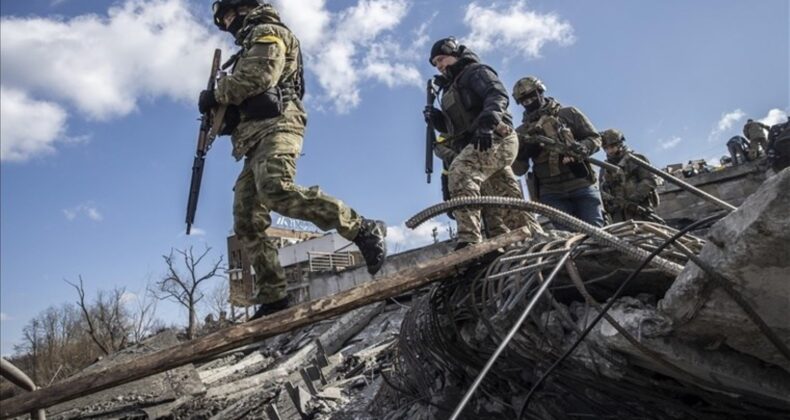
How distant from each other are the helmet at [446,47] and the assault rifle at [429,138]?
1.51 ft

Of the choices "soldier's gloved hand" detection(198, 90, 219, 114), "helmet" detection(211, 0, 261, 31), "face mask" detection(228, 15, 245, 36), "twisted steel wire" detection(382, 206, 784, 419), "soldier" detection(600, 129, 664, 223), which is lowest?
"twisted steel wire" detection(382, 206, 784, 419)

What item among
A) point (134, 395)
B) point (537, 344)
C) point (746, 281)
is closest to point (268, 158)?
point (537, 344)

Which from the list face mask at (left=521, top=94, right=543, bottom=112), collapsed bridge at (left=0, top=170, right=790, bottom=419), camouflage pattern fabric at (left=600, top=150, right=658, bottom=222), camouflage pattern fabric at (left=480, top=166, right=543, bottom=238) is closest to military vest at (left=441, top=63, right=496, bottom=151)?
camouflage pattern fabric at (left=480, top=166, right=543, bottom=238)

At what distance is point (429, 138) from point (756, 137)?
7.60m

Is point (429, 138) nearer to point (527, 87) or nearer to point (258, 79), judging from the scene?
point (527, 87)

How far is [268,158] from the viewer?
8.31ft

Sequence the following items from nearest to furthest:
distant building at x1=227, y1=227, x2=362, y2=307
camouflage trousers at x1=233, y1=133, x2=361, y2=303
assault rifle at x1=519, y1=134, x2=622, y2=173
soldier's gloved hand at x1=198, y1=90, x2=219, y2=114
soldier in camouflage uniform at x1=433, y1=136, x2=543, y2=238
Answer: camouflage trousers at x1=233, y1=133, x2=361, y2=303 → soldier's gloved hand at x1=198, y1=90, x2=219, y2=114 → soldier in camouflage uniform at x1=433, y1=136, x2=543, y2=238 → assault rifle at x1=519, y1=134, x2=622, y2=173 → distant building at x1=227, y1=227, x2=362, y2=307

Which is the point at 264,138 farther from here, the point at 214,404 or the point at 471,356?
the point at 214,404

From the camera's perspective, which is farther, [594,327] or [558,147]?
[558,147]

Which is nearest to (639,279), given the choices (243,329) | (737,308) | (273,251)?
(737,308)

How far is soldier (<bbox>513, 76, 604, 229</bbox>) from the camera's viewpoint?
13.8ft

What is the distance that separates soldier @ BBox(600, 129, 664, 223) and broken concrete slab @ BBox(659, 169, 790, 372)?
4.65 metres

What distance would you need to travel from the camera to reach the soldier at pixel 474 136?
3244 mm

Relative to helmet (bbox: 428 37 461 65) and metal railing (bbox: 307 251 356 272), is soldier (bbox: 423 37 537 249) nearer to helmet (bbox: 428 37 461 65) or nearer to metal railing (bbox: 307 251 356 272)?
helmet (bbox: 428 37 461 65)
